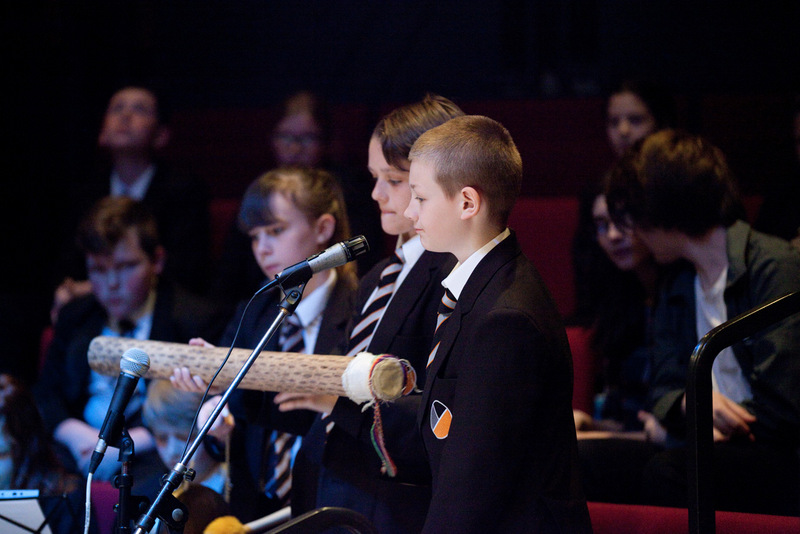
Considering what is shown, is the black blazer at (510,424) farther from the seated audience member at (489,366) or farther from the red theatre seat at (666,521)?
the red theatre seat at (666,521)

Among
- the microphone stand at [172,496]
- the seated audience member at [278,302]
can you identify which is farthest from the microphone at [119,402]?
the seated audience member at [278,302]

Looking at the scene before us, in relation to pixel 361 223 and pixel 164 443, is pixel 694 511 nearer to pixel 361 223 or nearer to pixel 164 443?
pixel 164 443

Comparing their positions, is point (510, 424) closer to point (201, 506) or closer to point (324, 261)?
point (324, 261)

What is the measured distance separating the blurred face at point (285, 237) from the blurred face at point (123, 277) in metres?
0.75

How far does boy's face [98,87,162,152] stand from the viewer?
3.78 meters

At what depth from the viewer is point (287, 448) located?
96.7 inches

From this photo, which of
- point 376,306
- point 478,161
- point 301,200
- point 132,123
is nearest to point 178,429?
point 301,200

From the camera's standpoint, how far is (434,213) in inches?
61.5

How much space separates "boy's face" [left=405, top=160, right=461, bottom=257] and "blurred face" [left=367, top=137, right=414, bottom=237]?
1.02 ft

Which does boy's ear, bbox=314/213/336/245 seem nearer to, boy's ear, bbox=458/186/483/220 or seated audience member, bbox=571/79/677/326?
boy's ear, bbox=458/186/483/220

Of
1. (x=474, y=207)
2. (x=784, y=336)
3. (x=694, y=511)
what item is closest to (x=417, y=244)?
(x=474, y=207)

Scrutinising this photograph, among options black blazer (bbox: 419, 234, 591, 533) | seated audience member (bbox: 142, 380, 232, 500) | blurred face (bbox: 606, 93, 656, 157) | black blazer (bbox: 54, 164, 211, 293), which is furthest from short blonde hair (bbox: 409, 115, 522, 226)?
black blazer (bbox: 54, 164, 211, 293)

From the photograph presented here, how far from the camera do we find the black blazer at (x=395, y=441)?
1.76 meters

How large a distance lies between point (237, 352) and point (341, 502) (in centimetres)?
41
